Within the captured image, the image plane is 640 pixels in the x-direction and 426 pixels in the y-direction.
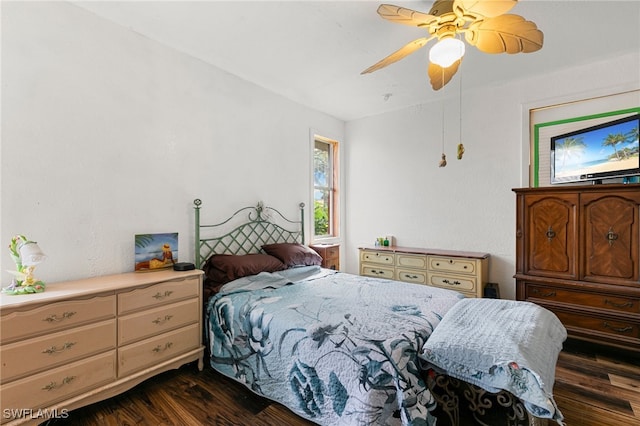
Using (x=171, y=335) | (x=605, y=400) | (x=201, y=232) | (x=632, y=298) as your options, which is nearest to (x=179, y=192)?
(x=201, y=232)

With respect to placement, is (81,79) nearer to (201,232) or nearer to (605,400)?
(201,232)

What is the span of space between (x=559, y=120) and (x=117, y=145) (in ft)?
14.2

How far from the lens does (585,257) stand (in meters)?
Answer: 2.69

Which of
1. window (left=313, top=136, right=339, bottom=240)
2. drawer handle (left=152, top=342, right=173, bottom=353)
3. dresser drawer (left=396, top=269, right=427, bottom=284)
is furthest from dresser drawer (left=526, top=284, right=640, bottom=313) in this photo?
drawer handle (left=152, top=342, right=173, bottom=353)

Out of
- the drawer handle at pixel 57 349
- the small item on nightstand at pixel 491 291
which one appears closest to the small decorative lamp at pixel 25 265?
the drawer handle at pixel 57 349

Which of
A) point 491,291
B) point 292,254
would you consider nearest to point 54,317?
point 292,254

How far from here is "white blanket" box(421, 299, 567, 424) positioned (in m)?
1.24

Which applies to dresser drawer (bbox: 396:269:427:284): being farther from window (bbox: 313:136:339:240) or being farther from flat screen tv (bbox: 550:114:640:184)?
flat screen tv (bbox: 550:114:640:184)

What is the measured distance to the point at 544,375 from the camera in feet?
4.39

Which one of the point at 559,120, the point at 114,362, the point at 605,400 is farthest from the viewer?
the point at 559,120

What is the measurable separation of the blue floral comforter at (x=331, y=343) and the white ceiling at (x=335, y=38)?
210 centimetres

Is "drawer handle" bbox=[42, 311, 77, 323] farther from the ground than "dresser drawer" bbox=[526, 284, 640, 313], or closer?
farther from the ground

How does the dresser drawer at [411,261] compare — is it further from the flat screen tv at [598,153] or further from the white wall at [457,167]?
the flat screen tv at [598,153]

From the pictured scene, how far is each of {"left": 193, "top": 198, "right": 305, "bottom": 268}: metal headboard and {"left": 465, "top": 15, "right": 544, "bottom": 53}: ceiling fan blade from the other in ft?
8.42
